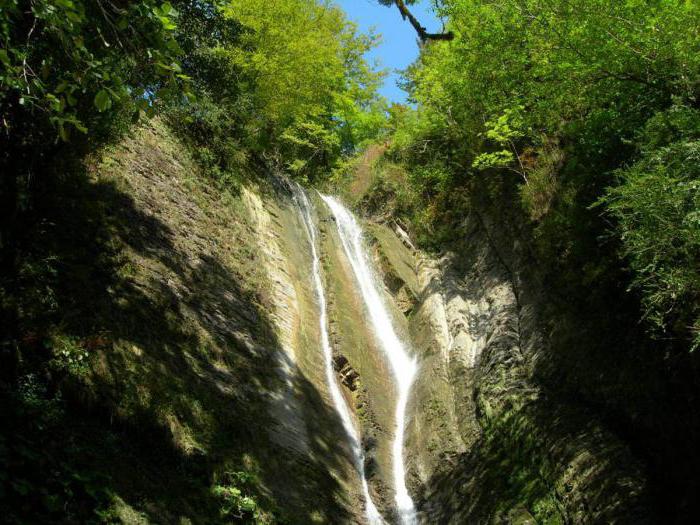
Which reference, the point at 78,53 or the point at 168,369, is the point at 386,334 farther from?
the point at 78,53

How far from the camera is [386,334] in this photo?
586 inches

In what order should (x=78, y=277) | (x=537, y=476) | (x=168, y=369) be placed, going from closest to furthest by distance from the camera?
(x=78, y=277) < (x=168, y=369) < (x=537, y=476)

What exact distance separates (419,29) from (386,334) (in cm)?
898

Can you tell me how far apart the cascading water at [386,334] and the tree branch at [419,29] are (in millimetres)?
7780

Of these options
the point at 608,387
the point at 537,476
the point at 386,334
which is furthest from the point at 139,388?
the point at 386,334

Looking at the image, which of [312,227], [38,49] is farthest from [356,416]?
[38,49]

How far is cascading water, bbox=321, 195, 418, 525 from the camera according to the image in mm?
10352

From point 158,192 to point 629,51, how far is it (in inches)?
341

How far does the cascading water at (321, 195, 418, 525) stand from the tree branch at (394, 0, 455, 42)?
7.78m

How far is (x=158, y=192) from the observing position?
11.1 m

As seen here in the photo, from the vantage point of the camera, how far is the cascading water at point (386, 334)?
10.4m

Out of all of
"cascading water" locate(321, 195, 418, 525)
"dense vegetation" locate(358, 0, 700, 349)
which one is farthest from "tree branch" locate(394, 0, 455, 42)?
"cascading water" locate(321, 195, 418, 525)

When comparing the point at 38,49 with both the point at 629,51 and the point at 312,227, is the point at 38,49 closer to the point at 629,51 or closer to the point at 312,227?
the point at 629,51

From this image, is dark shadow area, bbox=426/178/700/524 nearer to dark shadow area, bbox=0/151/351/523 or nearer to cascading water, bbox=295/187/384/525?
cascading water, bbox=295/187/384/525
